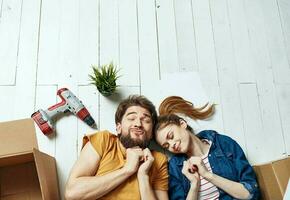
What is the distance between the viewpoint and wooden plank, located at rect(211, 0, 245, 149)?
167cm

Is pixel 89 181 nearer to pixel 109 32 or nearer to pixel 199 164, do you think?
pixel 199 164

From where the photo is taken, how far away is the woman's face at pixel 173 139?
1406mm

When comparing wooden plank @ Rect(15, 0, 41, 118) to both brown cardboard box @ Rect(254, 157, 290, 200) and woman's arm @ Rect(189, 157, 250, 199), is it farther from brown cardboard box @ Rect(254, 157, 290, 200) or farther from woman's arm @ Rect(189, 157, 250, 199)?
brown cardboard box @ Rect(254, 157, 290, 200)

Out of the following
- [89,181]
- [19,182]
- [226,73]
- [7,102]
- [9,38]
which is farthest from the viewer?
[226,73]

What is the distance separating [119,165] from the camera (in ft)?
4.36

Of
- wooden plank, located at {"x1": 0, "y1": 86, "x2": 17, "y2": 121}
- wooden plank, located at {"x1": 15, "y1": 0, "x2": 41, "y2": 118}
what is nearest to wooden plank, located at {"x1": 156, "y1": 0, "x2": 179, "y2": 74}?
wooden plank, located at {"x1": 15, "y1": 0, "x2": 41, "y2": 118}

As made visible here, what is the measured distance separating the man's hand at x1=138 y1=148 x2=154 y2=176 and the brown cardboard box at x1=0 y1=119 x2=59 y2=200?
14.1 inches

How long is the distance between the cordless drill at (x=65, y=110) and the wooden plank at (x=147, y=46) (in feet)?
1.05

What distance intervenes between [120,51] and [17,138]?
703mm

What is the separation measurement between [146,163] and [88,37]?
79cm

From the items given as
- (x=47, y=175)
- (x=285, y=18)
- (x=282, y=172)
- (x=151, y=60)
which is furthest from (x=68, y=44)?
(x=285, y=18)

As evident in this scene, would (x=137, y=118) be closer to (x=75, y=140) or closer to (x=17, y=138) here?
(x=75, y=140)

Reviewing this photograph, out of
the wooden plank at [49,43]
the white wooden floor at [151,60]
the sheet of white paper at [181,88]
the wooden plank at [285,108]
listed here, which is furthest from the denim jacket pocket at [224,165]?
the wooden plank at [49,43]

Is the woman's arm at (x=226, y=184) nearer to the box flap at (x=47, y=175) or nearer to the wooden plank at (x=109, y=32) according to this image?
the box flap at (x=47, y=175)
